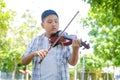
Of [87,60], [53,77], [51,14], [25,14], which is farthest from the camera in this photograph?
[87,60]

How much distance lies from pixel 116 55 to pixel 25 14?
42.2 ft

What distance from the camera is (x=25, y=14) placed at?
35.2 meters

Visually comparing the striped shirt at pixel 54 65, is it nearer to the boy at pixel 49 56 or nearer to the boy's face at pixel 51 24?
the boy at pixel 49 56

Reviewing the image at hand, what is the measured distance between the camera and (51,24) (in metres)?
3.19

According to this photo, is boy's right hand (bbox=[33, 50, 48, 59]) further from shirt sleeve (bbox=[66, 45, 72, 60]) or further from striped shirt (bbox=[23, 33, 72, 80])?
shirt sleeve (bbox=[66, 45, 72, 60])

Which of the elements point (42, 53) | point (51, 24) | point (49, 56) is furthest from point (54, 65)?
point (51, 24)

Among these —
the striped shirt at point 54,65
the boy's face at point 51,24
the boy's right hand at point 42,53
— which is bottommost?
the striped shirt at point 54,65

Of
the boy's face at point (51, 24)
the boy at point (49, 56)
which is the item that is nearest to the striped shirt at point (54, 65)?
the boy at point (49, 56)

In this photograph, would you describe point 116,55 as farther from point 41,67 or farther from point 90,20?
point 41,67

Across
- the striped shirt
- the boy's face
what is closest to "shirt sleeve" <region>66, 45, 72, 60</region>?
the striped shirt

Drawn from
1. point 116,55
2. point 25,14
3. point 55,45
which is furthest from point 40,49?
point 25,14

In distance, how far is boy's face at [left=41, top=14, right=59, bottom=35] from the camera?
317 centimetres

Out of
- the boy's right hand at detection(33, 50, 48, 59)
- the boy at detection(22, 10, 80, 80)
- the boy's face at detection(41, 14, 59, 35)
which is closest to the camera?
the boy's right hand at detection(33, 50, 48, 59)

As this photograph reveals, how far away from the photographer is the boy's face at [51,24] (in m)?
3.17
